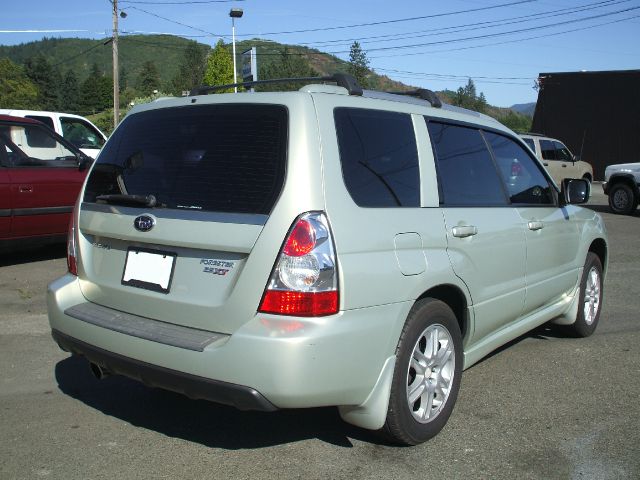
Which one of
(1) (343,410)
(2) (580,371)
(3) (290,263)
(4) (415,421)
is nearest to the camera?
(3) (290,263)

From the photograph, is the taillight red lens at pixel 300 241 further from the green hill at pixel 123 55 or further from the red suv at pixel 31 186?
the green hill at pixel 123 55

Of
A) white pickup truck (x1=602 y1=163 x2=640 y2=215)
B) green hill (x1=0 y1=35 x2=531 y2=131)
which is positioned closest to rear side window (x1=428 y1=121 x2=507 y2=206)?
white pickup truck (x1=602 y1=163 x2=640 y2=215)

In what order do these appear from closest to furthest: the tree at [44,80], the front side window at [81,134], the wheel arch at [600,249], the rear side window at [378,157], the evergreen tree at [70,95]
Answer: the rear side window at [378,157], the wheel arch at [600,249], the front side window at [81,134], the tree at [44,80], the evergreen tree at [70,95]

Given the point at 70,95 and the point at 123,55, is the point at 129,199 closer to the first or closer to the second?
the point at 70,95

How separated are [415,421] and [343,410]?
45 centimetres

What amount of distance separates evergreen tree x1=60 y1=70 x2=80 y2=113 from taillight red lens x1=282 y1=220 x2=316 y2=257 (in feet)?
382

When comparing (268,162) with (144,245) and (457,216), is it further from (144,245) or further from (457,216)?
(457,216)

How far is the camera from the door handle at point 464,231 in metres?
3.37

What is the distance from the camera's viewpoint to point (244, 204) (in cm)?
276

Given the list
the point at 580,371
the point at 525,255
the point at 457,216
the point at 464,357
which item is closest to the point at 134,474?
the point at 464,357

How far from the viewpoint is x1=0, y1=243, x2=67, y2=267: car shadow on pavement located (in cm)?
830

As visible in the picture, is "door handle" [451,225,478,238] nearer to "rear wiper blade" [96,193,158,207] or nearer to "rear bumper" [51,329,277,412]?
"rear bumper" [51,329,277,412]

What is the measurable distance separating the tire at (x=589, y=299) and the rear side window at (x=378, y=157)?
2.55 metres

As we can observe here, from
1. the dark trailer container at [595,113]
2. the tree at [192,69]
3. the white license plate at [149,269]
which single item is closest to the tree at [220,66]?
the tree at [192,69]
